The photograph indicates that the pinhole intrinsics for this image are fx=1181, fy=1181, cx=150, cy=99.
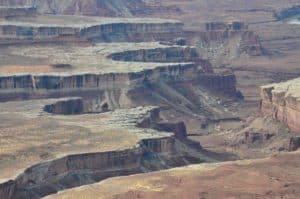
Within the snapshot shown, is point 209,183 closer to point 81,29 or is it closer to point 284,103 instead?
point 284,103

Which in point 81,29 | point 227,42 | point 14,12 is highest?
point 14,12

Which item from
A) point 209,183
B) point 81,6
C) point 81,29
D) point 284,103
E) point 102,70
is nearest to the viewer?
point 209,183

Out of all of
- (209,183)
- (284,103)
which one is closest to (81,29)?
(284,103)

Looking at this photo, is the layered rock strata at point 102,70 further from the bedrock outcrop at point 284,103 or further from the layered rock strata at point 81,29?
the bedrock outcrop at point 284,103

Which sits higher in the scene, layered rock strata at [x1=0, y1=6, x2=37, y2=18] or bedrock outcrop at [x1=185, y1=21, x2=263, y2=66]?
layered rock strata at [x1=0, y1=6, x2=37, y2=18]

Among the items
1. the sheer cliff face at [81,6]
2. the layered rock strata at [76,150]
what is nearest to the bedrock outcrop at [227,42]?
the sheer cliff face at [81,6]

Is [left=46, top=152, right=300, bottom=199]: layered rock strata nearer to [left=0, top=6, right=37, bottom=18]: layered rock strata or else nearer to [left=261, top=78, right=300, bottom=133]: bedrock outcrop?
[left=261, top=78, right=300, bottom=133]: bedrock outcrop

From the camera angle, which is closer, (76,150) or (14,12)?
(76,150)

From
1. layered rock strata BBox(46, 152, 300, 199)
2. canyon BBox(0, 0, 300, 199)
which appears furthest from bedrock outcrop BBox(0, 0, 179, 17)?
layered rock strata BBox(46, 152, 300, 199)
